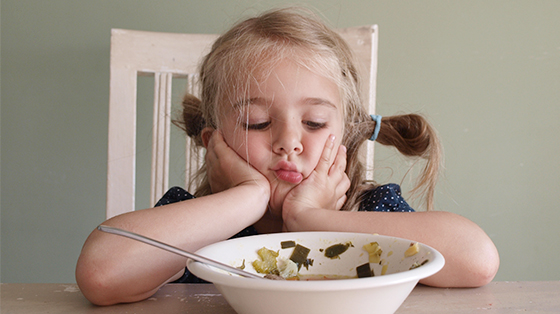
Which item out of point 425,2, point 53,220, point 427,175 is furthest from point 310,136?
point 53,220

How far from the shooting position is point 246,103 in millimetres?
787

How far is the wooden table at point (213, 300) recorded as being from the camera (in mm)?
438

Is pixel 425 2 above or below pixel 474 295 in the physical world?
above

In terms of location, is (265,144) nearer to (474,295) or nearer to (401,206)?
(401,206)

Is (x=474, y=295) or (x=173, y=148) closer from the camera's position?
(x=474, y=295)

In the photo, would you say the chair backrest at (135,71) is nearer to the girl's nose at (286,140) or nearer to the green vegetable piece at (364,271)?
the girl's nose at (286,140)

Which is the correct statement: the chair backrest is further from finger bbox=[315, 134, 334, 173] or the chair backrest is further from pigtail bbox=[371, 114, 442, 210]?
finger bbox=[315, 134, 334, 173]

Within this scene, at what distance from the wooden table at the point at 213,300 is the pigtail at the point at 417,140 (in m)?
0.45

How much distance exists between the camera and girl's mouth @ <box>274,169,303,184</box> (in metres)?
0.75

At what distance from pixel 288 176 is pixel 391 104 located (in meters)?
0.78

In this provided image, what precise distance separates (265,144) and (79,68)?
868 mm

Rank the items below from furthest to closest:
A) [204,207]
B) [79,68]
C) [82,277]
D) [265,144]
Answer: [79,68]
[265,144]
[204,207]
[82,277]

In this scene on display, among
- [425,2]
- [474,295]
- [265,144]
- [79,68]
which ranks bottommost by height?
[474,295]

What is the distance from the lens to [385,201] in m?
0.83
